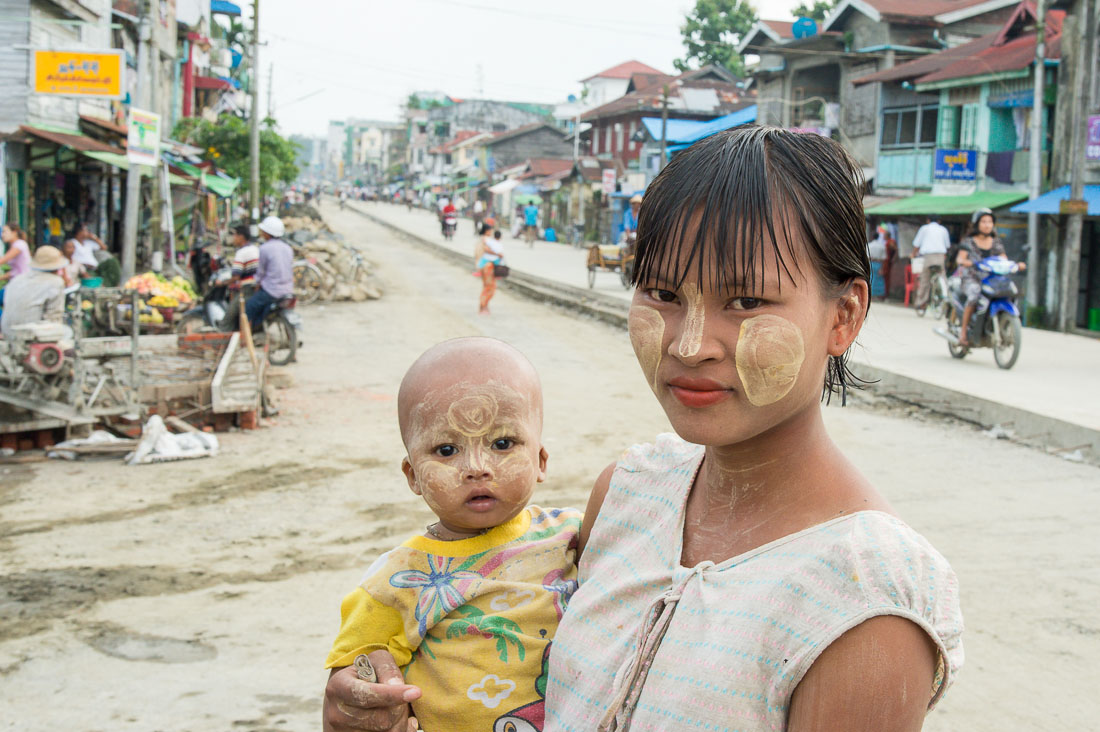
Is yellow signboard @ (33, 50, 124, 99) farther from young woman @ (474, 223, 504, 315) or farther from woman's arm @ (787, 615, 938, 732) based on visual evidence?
woman's arm @ (787, 615, 938, 732)

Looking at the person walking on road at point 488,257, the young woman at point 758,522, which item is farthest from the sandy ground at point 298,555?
the person walking on road at point 488,257

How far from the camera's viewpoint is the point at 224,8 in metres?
43.2

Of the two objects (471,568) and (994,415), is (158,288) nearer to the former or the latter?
(994,415)

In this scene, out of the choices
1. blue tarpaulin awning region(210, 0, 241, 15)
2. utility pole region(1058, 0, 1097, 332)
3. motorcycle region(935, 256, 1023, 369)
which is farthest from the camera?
blue tarpaulin awning region(210, 0, 241, 15)

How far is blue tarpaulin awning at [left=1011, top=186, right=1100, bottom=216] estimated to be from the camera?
56.9 ft

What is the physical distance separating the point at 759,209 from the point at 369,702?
1.01 meters

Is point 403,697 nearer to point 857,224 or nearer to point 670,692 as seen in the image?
point 670,692

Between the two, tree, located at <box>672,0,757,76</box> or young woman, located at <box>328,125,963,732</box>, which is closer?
young woman, located at <box>328,125,963,732</box>

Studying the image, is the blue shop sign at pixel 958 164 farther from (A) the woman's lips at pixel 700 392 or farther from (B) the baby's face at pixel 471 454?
(A) the woman's lips at pixel 700 392

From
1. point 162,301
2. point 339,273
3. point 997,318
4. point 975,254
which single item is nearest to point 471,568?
point 975,254

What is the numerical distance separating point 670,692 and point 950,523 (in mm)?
5540

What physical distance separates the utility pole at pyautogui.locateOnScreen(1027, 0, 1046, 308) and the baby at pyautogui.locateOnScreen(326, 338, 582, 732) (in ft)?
61.0

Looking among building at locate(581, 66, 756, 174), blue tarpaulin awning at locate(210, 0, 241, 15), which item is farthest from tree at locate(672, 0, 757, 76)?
blue tarpaulin awning at locate(210, 0, 241, 15)

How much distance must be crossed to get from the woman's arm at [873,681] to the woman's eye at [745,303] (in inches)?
16.7
